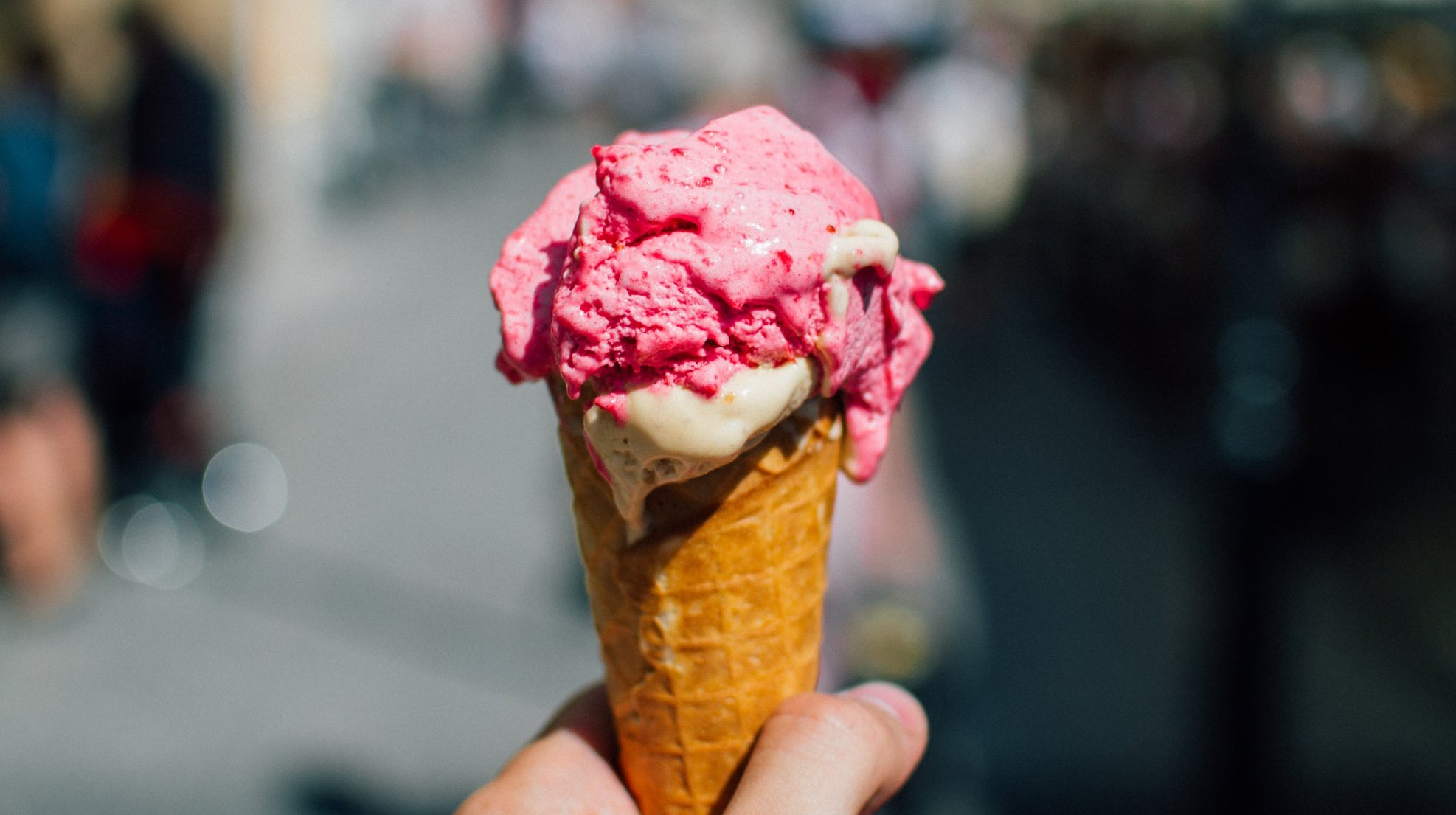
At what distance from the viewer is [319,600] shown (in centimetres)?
418

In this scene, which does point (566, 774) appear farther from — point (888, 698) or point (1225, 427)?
point (1225, 427)

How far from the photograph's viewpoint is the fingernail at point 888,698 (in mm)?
1353

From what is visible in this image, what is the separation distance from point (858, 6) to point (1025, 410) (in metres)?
3.72

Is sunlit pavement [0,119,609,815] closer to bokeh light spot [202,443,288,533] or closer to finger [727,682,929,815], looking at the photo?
bokeh light spot [202,443,288,533]

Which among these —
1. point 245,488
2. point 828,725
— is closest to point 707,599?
point 828,725

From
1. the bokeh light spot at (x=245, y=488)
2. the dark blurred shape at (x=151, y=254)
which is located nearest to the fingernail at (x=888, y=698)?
the bokeh light spot at (x=245, y=488)

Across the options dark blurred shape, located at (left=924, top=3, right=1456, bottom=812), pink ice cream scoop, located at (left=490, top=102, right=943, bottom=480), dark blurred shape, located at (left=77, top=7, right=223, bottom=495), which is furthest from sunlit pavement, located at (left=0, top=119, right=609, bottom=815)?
pink ice cream scoop, located at (left=490, top=102, right=943, bottom=480)

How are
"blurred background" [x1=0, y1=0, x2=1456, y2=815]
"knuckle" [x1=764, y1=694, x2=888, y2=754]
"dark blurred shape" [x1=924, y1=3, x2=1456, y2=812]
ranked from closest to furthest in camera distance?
"knuckle" [x1=764, y1=694, x2=888, y2=754] < "dark blurred shape" [x1=924, y1=3, x2=1456, y2=812] < "blurred background" [x1=0, y1=0, x2=1456, y2=815]

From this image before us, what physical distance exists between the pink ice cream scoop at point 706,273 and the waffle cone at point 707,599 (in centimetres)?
15

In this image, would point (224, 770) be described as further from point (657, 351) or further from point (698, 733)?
point (657, 351)

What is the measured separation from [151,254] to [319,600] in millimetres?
1876

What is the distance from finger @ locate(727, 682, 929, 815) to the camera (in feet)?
3.72

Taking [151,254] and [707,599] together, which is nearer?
[707,599]

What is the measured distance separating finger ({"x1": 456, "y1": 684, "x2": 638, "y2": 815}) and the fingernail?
35 cm
